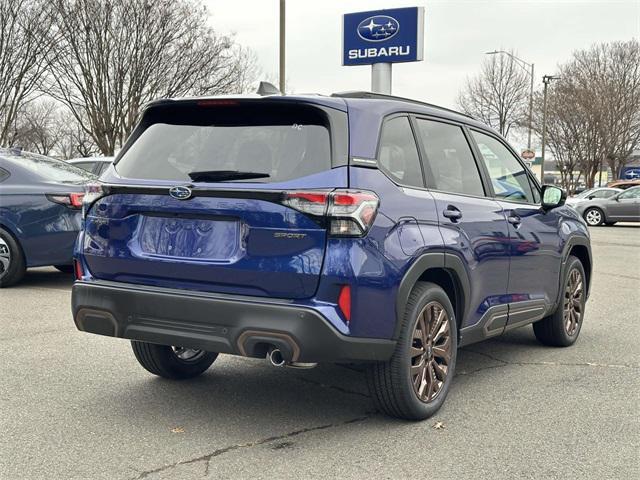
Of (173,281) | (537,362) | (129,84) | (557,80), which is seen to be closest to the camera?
(173,281)

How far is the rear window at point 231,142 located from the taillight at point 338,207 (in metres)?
0.15

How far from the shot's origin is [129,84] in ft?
91.2

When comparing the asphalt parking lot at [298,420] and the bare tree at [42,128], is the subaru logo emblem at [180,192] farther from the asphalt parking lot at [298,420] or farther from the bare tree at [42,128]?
the bare tree at [42,128]

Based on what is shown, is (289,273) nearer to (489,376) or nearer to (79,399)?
(79,399)

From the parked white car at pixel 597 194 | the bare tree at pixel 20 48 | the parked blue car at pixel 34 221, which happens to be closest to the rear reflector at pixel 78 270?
the parked blue car at pixel 34 221

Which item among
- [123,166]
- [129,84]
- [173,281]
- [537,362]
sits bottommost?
[537,362]

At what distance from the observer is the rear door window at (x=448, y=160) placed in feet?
14.7

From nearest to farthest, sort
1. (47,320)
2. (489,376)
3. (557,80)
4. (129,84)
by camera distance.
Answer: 1. (489,376)
2. (47,320)
3. (129,84)
4. (557,80)

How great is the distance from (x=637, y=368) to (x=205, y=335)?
11.3 ft

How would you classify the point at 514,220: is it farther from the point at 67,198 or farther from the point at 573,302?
the point at 67,198

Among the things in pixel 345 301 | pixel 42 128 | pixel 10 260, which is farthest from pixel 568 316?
pixel 42 128

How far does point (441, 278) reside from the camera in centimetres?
441

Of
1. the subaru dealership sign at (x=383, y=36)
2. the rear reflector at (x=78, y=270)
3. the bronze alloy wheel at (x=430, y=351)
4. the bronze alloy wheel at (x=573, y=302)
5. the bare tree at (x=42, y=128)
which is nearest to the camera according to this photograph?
the bronze alloy wheel at (x=430, y=351)

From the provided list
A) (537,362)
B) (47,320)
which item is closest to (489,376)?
(537,362)
